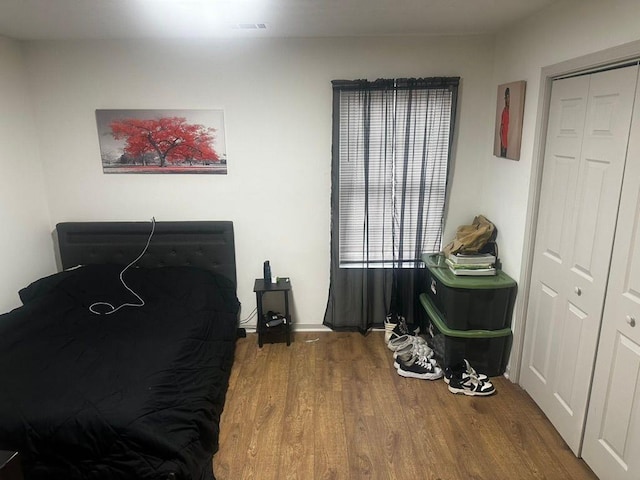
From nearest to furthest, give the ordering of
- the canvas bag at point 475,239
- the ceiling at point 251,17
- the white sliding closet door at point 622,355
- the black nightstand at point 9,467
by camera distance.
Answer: the black nightstand at point 9,467
the white sliding closet door at point 622,355
the ceiling at point 251,17
the canvas bag at point 475,239

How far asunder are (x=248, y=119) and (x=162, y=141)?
0.69 m

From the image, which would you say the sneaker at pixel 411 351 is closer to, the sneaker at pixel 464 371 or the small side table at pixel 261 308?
the sneaker at pixel 464 371

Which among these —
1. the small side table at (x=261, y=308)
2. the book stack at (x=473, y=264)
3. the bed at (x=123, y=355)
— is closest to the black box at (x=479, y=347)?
the book stack at (x=473, y=264)

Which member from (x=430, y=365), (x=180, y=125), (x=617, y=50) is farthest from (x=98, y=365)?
(x=617, y=50)

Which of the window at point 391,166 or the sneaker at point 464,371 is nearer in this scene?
the sneaker at point 464,371

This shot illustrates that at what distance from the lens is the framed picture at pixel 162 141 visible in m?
3.33

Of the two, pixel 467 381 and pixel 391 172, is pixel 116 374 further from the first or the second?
pixel 391 172

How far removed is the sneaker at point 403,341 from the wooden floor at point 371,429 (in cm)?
14

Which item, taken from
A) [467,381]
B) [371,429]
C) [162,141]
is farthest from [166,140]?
[467,381]

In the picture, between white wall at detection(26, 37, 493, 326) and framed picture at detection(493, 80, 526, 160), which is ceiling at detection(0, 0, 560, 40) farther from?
framed picture at detection(493, 80, 526, 160)

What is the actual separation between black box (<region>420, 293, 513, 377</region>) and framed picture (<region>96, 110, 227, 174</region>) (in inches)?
82.9

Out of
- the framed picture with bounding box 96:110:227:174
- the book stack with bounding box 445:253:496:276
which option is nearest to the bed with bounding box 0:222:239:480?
the framed picture with bounding box 96:110:227:174

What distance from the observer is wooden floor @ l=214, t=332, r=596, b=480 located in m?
2.23

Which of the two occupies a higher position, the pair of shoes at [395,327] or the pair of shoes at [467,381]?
the pair of shoes at [395,327]
